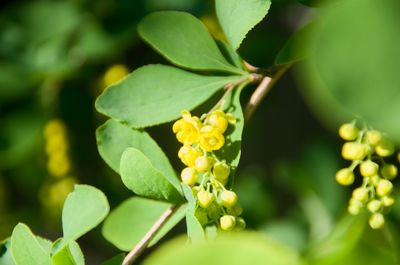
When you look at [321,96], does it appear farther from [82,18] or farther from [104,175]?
[104,175]

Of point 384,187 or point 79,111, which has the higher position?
point 384,187

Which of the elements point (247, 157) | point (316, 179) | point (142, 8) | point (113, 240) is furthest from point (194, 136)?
point (247, 157)

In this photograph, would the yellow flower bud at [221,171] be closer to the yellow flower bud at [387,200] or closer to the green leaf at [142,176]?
the green leaf at [142,176]

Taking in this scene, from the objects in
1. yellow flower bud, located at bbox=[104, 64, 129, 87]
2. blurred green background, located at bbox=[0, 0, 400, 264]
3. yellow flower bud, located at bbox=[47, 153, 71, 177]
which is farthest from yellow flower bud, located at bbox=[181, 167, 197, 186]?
yellow flower bud, located at bbox=[47, 153, 71, 177]

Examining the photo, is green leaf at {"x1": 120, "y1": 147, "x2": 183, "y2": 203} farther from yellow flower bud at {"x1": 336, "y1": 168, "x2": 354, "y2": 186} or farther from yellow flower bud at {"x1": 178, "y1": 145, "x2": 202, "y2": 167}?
yellow flower bud at {"x1": 336, "y1": 168, "x2": 354, "y2": 186}

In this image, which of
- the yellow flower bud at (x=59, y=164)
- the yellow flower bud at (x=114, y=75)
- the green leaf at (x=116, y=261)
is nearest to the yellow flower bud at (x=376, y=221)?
the green leaf at (x=116, y=261)

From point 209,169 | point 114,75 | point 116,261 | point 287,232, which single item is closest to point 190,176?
point 209,169

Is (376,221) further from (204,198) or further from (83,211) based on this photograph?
(83,211)
